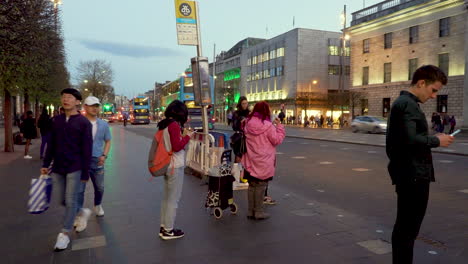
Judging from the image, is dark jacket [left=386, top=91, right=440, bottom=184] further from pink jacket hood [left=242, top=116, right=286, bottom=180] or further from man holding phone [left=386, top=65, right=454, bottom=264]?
pink jacket hood [left=242, top=116, right=286, bottom=180]

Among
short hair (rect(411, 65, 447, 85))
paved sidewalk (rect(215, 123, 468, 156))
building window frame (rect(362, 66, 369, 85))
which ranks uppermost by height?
building window frame (rect(362, 66, 369, 85))

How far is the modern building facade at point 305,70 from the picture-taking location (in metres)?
53.2

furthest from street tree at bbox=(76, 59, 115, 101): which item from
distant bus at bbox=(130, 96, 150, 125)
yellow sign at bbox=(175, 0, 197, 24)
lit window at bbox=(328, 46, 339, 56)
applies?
yellow sign at bbox=(175, 0, 197, 24)

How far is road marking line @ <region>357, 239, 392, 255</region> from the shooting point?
3953mm

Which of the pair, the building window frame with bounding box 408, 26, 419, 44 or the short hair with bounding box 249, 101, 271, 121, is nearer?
the short hair with bounding box 249, 101, 271, 121

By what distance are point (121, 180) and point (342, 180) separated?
17.5ft

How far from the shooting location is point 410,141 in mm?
2770

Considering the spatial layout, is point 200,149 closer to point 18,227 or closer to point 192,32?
point 192,32

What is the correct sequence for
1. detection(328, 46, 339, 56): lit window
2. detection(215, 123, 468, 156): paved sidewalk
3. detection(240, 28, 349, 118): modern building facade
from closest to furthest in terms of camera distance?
detection(215, 123, 468, 156): paved sidewalk, detection(240, 28, 349, 118): modern building facade, detection(328, 46, 339, 56): lit window

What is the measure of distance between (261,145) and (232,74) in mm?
73723

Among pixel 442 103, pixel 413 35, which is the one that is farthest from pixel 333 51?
pixel 442 103

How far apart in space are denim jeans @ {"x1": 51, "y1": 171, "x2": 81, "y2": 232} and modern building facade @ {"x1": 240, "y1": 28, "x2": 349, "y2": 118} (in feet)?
154

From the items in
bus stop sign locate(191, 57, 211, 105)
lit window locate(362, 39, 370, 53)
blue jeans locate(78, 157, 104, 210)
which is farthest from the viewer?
lit window locate(362, 39, 370, 53)

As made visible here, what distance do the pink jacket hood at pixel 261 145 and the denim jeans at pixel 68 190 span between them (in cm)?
233
